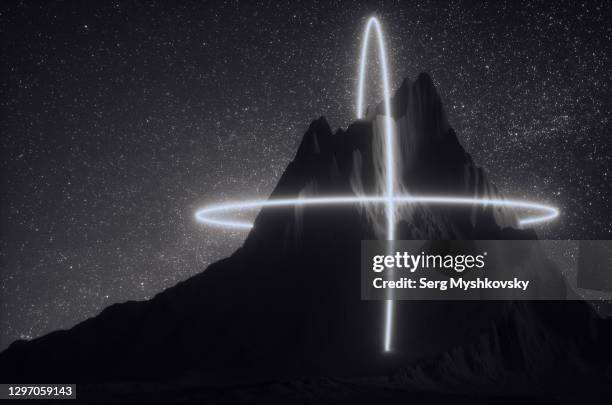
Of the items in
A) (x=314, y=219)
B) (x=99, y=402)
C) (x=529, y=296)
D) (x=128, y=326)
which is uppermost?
(x=314, y=219)

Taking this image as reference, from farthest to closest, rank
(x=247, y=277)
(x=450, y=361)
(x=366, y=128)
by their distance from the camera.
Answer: (x=366, y=128), (x=247, y=277), (x=450, y=361)

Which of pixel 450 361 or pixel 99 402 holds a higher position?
pixel 450 361

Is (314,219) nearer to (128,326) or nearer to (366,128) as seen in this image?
(366,128)

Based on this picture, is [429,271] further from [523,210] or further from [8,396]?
[8,396]

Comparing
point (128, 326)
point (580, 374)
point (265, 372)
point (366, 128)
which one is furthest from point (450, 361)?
point (128, 326)

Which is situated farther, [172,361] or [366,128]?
[366,128]

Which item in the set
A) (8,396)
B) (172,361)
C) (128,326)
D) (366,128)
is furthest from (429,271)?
(8,396)

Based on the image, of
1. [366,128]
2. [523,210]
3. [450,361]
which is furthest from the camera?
[523,210]
